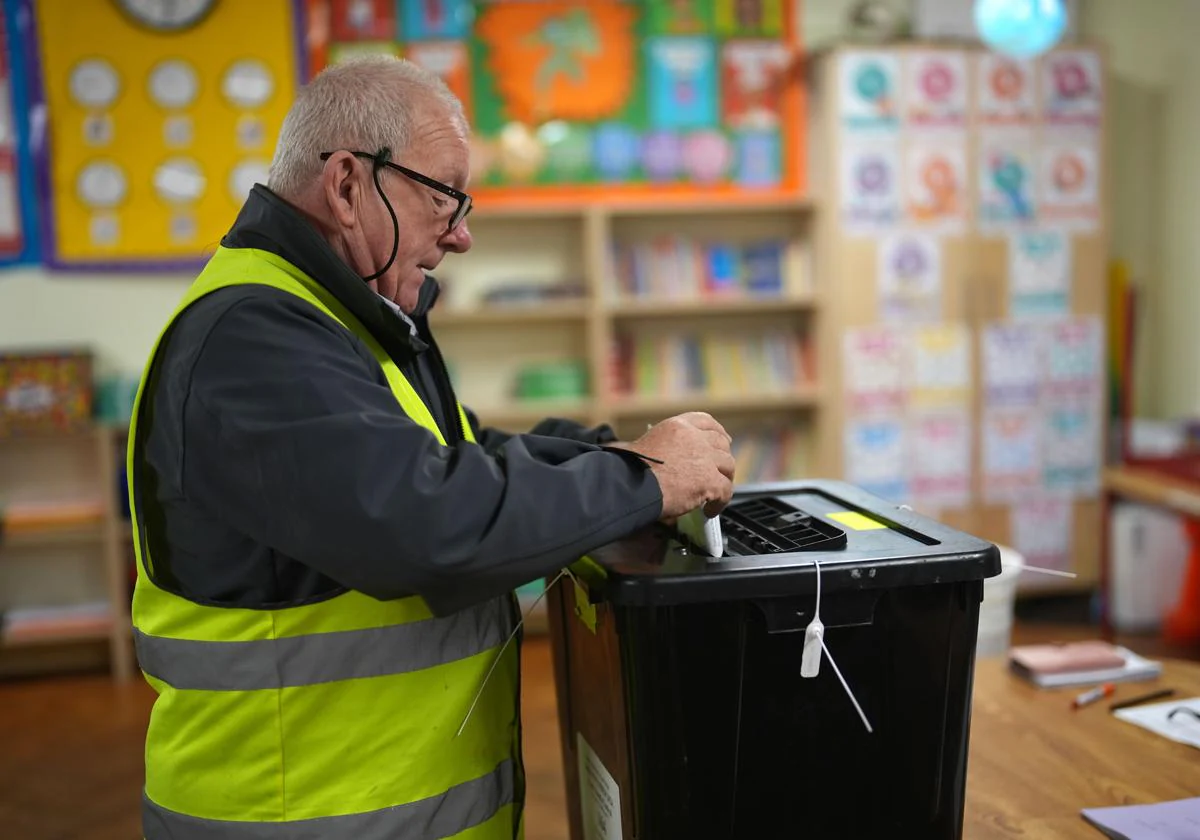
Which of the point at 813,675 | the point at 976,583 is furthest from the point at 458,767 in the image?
the point at 976,583

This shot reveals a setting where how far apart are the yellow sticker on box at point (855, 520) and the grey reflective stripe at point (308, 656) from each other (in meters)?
0.49

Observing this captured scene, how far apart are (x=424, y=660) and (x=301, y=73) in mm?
3627

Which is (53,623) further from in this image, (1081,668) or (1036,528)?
(1036,528)

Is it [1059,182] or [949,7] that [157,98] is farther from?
[1059,182]

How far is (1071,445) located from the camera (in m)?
4.52

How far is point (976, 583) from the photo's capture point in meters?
1.21

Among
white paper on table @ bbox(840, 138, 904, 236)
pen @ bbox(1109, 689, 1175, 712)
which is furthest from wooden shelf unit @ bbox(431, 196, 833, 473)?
pen @ bbox(1109, 689, 1175, 712)

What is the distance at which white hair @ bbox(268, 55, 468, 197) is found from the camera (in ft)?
4.13

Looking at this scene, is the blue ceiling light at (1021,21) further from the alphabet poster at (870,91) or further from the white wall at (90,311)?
the white wall at (90,311)

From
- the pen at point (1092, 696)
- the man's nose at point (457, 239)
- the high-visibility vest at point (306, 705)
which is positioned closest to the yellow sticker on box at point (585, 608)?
the high-visibility vest at point (306, 705)

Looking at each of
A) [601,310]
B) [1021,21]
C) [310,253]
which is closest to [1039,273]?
[1021,21]

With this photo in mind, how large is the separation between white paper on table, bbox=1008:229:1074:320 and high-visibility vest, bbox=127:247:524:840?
3723 mm

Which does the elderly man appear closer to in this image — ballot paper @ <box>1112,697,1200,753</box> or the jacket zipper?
the jacket zipper

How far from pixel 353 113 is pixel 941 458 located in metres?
3.62
